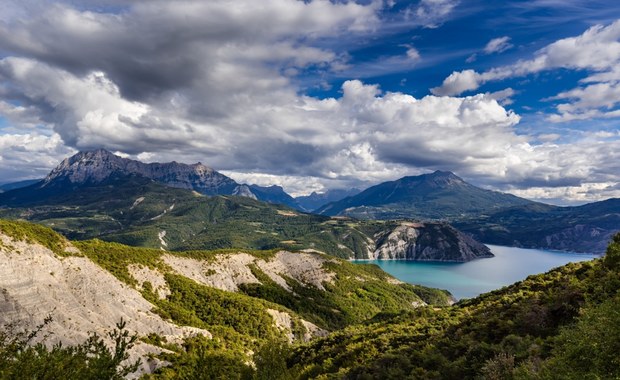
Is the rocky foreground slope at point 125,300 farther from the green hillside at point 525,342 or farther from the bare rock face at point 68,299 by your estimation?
the green hillside at point 525,342

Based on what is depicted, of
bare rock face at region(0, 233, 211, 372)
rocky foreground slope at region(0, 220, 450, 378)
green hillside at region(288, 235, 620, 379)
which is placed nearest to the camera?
green hillside at region(288, 235, 620, 379)

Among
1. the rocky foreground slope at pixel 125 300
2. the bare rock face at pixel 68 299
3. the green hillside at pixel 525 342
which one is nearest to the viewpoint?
the green hillside at pixel 525 342

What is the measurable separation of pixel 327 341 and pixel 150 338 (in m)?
53.9

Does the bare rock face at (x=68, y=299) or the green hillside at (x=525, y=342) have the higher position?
the green hillside at (x=525, y=342)

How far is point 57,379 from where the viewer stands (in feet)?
65.8

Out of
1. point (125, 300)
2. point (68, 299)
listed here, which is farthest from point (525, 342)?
point (125, 300)

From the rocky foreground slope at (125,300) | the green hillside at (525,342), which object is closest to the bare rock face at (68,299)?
the rocky foreground slope at (125,300)

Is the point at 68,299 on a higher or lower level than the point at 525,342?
lower

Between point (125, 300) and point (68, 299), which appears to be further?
point (125, 300)

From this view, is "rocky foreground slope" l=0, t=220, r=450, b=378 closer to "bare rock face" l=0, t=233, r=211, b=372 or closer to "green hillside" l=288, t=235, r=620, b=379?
"bare rock face" l=0, t=233, r=211, b=372

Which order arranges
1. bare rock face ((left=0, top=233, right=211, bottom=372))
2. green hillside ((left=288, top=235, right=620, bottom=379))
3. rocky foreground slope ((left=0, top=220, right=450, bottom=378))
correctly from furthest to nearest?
rocky foreground slope ((left=0, top=220, right=450, bottom=378)) → bare rock face ((left=0, top=233, right=211, bottom=372)) → green hillside ((left=288, top=235, right=620, bottom=379))

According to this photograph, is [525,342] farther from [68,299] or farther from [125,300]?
[125,300]

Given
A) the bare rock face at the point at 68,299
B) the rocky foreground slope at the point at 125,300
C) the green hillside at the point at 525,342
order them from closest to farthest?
1. the green hillside at the point at 525,342
2. the bare rock face at the point at 68,299
3. the rocky foreground slope at the point at 125,300

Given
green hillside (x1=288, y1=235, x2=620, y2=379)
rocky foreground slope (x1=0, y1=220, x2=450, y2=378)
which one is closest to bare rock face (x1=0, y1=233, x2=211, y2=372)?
rocky foreground slope (x1=0, y1=220, x2=450, y2=378)
